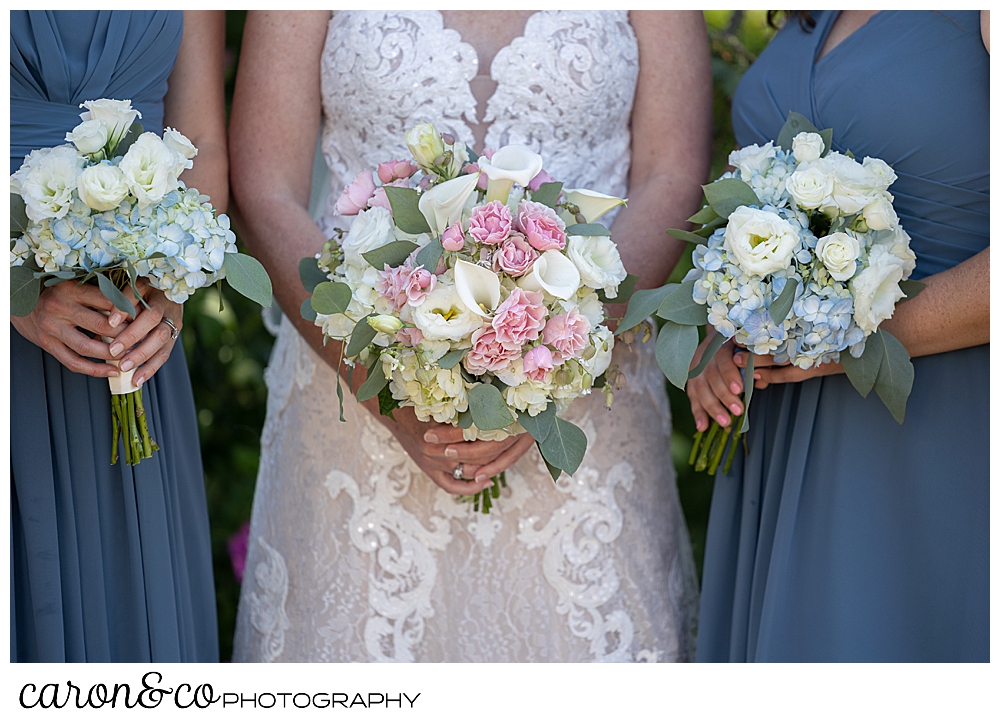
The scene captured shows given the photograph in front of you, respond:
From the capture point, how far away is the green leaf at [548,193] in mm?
1871

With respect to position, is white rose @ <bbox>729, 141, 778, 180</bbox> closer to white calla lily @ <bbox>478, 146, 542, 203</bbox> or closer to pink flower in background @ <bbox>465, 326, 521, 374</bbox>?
white calla lily @ <bbox>478, 146, 542, 203</bbox>

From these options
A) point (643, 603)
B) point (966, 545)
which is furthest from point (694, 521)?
point (966, 545)

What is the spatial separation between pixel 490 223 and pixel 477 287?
12cm

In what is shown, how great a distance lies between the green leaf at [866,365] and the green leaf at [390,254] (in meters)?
0.89

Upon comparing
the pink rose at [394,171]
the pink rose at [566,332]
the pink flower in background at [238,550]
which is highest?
the pink rose at [394,171]

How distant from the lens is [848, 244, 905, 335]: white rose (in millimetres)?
1786

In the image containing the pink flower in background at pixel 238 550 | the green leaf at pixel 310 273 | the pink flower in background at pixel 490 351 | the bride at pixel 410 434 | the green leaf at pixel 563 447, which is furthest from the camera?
the pink flower in background at pixel 238 550

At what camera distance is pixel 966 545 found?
6.48ft

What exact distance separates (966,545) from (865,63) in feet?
3.38

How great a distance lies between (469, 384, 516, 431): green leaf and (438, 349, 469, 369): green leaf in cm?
7

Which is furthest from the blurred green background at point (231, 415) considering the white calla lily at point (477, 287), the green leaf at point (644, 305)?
the white calla lily at point (477, 287)

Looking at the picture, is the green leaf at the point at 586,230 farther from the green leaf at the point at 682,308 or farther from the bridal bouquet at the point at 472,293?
the green leaf at the point at 682,308

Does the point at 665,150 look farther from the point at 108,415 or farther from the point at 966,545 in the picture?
the point at 108,415

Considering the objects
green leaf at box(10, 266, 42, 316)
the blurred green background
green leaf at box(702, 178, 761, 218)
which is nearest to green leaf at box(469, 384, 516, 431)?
green leaf at box(702, 178, 761, 218)
